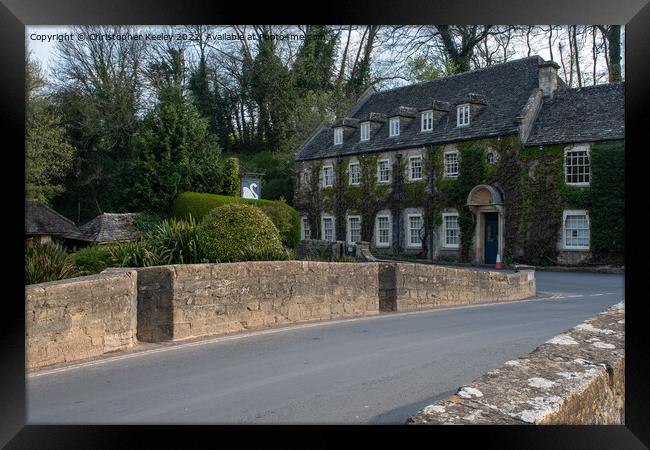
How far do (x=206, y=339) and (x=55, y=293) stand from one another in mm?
2476

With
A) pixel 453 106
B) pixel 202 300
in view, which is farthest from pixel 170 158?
pixel 202 300

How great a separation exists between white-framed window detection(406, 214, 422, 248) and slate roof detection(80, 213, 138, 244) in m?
15.8

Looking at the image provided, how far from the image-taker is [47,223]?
61.0 feet

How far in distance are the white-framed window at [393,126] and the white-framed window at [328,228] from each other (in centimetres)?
604

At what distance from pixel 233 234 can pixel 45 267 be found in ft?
10.9

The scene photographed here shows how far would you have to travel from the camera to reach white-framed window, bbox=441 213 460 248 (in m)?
29.7

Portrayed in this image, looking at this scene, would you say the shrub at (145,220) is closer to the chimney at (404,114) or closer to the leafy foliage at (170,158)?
the leafy foliage at (170,158)

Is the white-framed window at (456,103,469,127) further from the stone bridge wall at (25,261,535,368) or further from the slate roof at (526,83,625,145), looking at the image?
the stone bridge wall at (25,261,535,368)

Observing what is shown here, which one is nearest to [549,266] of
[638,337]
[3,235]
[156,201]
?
[156,201]

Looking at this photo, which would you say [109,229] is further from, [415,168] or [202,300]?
[415,168]

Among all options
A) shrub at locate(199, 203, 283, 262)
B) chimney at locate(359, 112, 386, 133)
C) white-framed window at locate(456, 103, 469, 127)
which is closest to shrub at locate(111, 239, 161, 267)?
shrub at locate(199, 203, 283, 262)

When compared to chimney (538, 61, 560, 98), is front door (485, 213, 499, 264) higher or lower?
lower

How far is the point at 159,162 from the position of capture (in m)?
24.3
